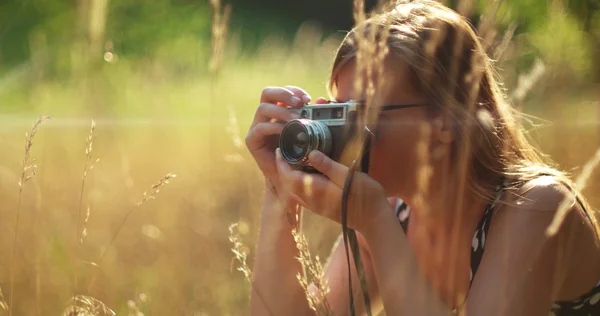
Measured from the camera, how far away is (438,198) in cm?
144

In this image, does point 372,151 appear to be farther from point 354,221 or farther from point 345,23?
point 345,23

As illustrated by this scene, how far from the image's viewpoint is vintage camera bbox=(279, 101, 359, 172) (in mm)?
1167

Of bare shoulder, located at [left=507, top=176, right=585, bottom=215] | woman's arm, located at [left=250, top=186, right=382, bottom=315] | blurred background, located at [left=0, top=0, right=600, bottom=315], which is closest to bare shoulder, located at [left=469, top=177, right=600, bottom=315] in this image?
bare shoulder, located at [left=507, top=176, right=585, bottom=215]

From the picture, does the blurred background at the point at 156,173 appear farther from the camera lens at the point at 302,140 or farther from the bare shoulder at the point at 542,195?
the camera lens at the point at 302,140

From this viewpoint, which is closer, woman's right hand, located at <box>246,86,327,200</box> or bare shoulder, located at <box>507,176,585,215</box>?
bare shoulder, located at <box>507,176,585,215</box>

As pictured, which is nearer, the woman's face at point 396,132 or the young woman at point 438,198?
the young woman at point 438,198

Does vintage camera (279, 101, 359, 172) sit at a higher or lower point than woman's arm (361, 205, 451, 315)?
higher

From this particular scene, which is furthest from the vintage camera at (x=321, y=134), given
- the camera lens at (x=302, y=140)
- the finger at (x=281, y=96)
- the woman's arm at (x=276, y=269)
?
the woman's arm at (x=276, y=269)

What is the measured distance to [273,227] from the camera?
140 cm

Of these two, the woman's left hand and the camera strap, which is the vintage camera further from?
the camera strap

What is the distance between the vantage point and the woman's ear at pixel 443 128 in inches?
50.8

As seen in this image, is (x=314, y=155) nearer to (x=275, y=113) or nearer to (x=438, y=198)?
(x=275, y=113)

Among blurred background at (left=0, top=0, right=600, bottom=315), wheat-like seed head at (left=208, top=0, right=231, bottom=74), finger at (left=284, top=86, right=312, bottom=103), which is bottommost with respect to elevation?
blurred background at (left=0, top=0, right=600, bottom=315)

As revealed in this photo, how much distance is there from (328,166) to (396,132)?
0.61ft
